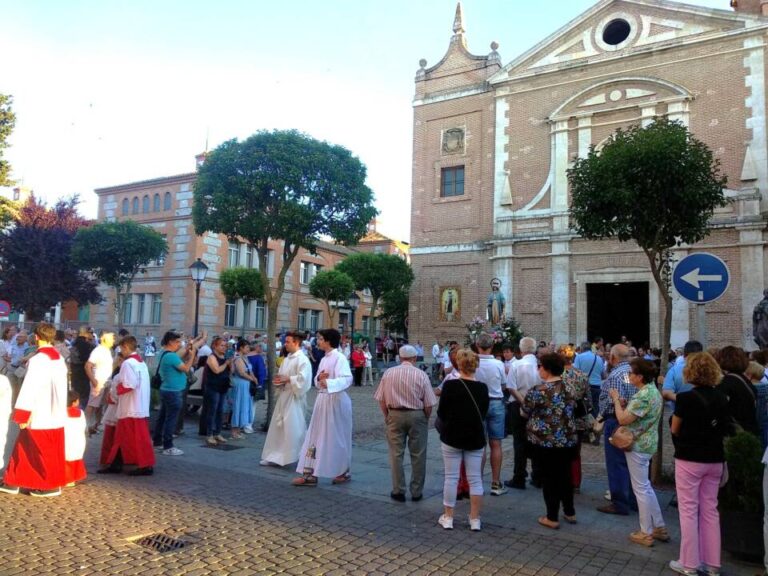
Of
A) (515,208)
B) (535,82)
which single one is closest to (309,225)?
(515,208)

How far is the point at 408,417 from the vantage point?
21.7 ft

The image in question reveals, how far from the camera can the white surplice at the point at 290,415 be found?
26.9 ft

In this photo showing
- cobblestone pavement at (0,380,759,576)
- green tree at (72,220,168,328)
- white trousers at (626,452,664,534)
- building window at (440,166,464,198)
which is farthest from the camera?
green tree at (72,220,168,328)

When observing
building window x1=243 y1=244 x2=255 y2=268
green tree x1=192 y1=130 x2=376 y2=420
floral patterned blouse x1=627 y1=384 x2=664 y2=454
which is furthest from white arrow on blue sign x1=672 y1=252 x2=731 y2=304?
building window x1=243 y1=244 x2=255 y2=268

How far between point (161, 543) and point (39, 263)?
32036 mm

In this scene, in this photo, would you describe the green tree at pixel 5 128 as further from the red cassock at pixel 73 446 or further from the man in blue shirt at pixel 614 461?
the man in blue shirt at pixel 614 461

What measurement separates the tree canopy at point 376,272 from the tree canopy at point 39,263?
1631cm

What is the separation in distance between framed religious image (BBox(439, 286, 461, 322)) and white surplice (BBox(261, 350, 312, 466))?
16.6 metres

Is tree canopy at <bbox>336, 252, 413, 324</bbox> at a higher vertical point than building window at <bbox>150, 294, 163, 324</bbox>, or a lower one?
higher

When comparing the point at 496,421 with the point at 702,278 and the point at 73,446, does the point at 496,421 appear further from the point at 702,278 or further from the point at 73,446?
the point at 73,446

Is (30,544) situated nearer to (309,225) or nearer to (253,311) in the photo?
(309,225)

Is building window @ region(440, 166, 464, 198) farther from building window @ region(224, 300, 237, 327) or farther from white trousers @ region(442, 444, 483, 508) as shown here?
white trousers @ region(442, 444, 483, 508)

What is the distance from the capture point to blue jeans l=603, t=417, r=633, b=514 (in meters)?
6.23

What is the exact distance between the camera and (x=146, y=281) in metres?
37.4
